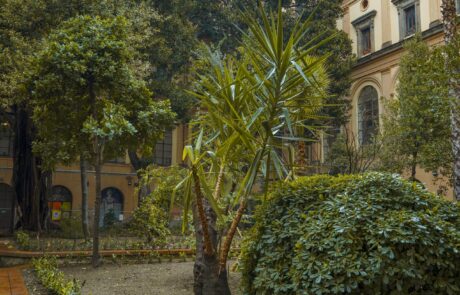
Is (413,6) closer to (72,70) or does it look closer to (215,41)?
(215,41)

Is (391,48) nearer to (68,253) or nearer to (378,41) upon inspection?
(378,41)

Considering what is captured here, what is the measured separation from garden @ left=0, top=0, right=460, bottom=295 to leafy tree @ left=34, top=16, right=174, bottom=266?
Answer: 0.13ft

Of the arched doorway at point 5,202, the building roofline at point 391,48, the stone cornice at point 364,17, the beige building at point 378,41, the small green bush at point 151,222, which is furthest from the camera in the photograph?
the stone cornice at point 364,17

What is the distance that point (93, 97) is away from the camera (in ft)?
36.9

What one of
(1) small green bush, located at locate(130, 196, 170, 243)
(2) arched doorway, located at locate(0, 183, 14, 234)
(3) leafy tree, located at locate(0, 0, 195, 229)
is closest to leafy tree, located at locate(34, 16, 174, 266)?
(3) leafy tree, located at locate(0, 0, 195, 229)

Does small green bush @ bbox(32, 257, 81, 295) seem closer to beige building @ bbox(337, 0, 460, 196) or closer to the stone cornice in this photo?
beige building @ bbox(337, 0, 460, 196)

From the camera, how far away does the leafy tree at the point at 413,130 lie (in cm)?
1516

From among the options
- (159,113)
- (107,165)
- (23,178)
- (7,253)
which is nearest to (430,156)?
(159,113)

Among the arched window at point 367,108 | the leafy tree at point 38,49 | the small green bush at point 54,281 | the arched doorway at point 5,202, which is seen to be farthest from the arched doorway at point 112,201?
the small green bush at point 54,281

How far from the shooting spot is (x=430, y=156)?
15.2m

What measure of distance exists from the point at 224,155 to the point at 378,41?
24.1m

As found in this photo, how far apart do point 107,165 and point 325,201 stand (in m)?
24.3

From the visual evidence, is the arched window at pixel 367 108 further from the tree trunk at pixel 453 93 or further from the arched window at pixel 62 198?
the arched window at pixel 62 198

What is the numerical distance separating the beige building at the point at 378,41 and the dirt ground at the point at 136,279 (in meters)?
16.3
